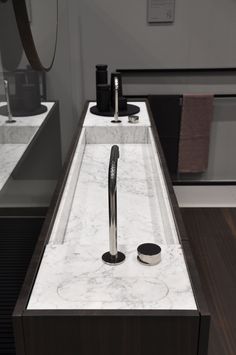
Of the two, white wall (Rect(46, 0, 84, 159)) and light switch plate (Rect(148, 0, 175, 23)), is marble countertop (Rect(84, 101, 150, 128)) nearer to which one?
white wall (Rect(46, 0, 84, 159))

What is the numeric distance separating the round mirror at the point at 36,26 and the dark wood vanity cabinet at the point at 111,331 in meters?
0.74

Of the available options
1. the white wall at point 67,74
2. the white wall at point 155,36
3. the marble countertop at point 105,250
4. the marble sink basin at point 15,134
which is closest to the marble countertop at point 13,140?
the marble sink basin at point 15,134

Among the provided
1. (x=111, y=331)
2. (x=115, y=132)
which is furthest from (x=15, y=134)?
(x=111, y=331)

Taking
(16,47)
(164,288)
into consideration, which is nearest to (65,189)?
(16,47)

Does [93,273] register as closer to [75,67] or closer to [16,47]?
[16,47]

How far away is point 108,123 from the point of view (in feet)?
6.26

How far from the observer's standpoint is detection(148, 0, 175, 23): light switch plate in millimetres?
2422

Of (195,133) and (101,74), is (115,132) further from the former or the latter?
(195,133)

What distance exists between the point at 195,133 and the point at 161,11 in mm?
780

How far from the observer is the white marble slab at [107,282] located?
76cm

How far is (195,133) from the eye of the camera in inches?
106

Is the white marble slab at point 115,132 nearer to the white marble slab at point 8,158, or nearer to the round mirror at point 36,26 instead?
the round mirror at point 36,26

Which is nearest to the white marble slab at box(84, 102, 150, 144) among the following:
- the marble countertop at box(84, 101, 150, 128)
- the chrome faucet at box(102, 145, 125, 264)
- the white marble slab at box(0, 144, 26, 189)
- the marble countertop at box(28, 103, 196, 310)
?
the marble countertop at box(84, 101, 150, 128)

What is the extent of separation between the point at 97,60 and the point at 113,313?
2099 mm
